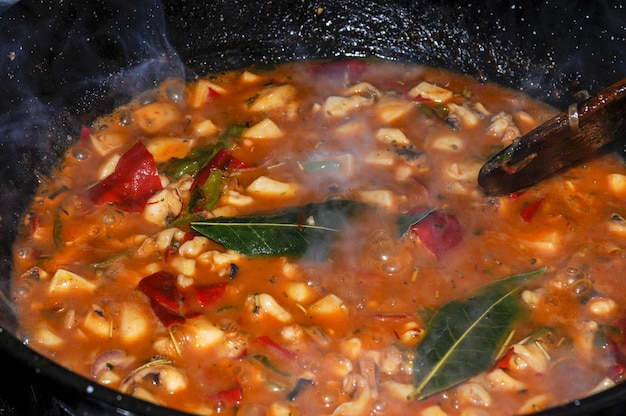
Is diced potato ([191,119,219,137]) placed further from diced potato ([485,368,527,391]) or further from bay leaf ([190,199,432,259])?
diced potato ([485,368,527,391])

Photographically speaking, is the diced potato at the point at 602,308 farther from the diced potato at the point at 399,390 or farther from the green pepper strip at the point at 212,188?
the green pepper strip at the point at 212,188

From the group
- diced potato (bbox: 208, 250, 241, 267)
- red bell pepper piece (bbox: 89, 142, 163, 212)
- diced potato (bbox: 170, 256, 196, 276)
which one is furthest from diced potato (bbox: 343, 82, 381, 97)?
diced potato (bbox: 170, 256, 196, 276)

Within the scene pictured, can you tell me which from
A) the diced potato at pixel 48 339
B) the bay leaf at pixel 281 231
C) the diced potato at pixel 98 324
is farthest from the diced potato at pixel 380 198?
the diced potato at pixel 48 339

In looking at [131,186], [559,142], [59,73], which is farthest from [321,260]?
[59,73]

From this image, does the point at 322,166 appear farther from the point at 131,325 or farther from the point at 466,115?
the point at 131,325

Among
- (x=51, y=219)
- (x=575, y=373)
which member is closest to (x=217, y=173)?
(x=51, y=219)

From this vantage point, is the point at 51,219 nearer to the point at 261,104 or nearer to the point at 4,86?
the point at 4,86

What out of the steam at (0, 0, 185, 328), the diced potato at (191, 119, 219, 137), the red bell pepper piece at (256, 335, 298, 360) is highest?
the steam at (0, 0, 185, 328)
